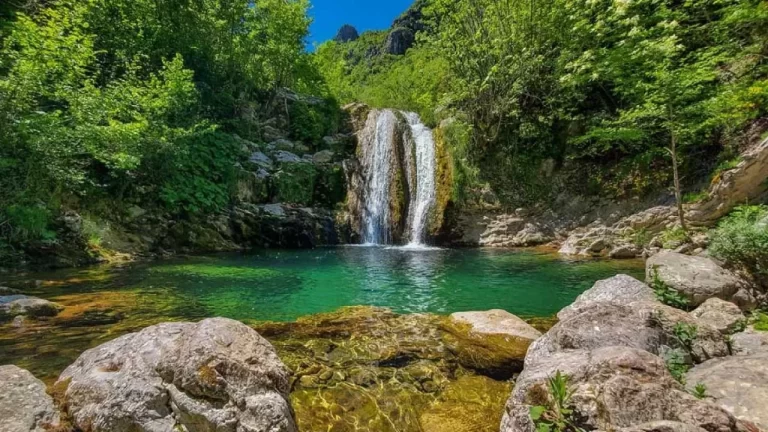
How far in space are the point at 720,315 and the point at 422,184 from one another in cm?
1693

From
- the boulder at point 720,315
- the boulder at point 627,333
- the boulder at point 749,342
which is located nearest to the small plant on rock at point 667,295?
the boulder at point 720,315

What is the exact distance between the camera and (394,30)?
2872 inches

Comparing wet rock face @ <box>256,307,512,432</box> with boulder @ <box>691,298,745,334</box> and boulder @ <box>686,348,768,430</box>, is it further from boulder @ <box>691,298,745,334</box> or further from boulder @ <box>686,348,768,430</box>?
boulder @ <box>691,298,745,334</box>

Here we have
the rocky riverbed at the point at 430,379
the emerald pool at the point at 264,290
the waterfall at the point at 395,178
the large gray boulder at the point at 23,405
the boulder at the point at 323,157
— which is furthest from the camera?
the boulder at the point at 323,157

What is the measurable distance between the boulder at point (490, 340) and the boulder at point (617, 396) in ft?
5.76

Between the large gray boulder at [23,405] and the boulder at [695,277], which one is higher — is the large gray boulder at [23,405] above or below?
below

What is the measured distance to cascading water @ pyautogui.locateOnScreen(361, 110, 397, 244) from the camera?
20.7 m

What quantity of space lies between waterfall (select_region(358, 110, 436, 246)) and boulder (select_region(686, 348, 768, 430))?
54.0 ft

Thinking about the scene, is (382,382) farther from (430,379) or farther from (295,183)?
(295,183)

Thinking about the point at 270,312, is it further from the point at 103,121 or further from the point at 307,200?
the point at 307,200

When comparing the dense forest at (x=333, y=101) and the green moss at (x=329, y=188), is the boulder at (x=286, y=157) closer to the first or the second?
the green moss at (x=329, y=188)

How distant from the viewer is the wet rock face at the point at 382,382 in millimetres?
3773

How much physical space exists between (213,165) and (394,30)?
64261 mm

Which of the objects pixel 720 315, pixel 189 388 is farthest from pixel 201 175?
pixel 720 315
